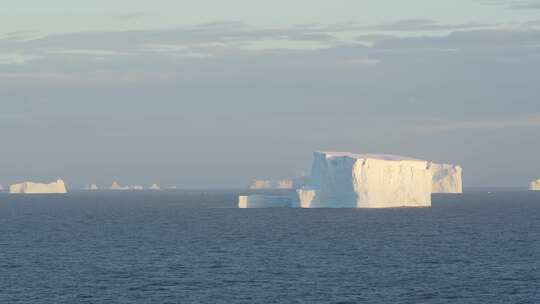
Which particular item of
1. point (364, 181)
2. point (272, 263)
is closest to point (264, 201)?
point (364, 181)

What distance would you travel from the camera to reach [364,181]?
12056 centimetres

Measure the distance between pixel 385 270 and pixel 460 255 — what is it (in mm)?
11310

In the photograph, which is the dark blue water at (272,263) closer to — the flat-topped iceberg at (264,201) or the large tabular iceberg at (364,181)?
the large tabular iceberg at (364,181)

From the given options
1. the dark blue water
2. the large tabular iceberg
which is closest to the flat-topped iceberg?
the large tabular iceberg

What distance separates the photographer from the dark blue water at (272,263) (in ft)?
165

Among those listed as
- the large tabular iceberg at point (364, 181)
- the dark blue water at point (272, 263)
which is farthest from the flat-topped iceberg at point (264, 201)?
the dark blue water at point (272, 263)

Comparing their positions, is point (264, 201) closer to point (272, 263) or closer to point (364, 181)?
point (364, 181)

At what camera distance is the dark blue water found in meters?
A: 50.2

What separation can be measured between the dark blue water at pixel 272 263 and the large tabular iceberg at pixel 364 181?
15.9m

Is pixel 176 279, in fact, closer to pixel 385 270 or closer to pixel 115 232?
pixel 385 270

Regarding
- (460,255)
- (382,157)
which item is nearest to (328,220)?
(382,157)

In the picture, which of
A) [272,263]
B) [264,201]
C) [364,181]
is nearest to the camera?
[272,263]

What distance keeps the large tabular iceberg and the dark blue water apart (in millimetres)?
15855

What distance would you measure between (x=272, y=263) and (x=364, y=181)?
58.0 meters
